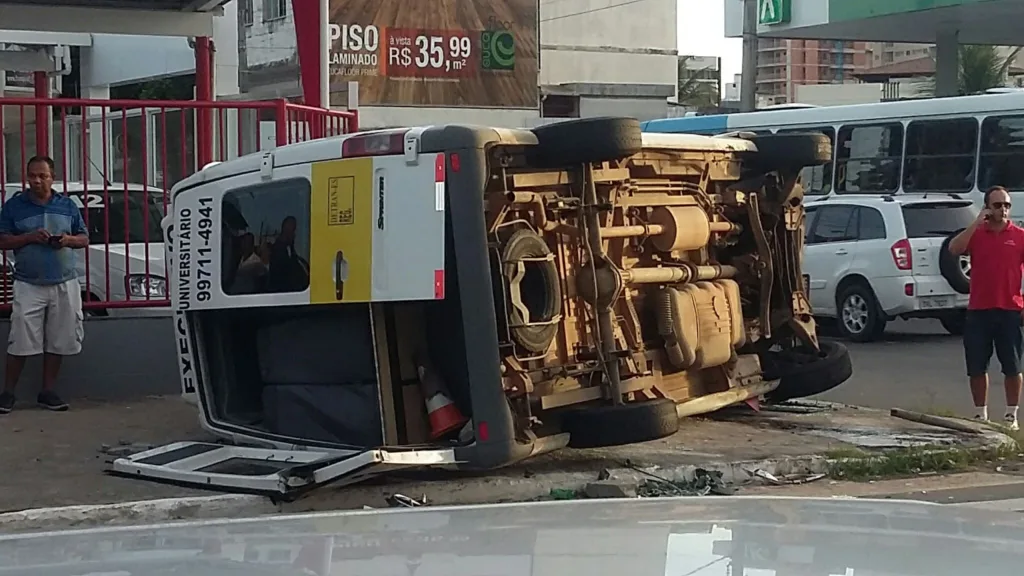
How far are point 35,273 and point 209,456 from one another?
2.61m

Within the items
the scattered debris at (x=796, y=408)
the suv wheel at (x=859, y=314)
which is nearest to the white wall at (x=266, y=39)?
the suv wheel at (x=859, y=314)

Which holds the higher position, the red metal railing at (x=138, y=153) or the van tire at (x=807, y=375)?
the red metal railing at (x=138, y=153)

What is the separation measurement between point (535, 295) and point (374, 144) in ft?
3.71

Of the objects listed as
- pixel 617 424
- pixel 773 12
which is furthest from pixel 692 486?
pixel 773 12

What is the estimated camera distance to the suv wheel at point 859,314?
648 inches

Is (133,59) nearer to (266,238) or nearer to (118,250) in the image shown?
(118,250)

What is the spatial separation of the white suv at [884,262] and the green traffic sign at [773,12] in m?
11.2

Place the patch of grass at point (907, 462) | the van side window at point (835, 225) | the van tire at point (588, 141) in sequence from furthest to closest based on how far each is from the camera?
the van side window at point (835, 225) < the patch of grass at point (907, 462) < the van tire at point (588, 141)

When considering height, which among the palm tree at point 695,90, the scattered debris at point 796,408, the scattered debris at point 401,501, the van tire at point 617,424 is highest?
the palm tree at point 695,90

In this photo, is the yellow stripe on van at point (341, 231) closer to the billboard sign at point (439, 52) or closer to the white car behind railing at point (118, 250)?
the white car behind railing at point (118, 250)

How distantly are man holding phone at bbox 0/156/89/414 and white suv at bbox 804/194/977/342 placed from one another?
905 cm

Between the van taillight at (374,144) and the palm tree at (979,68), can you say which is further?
the palm tree at (979,68)

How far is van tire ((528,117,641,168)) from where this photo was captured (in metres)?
6.90

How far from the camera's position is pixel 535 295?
7.12 m
